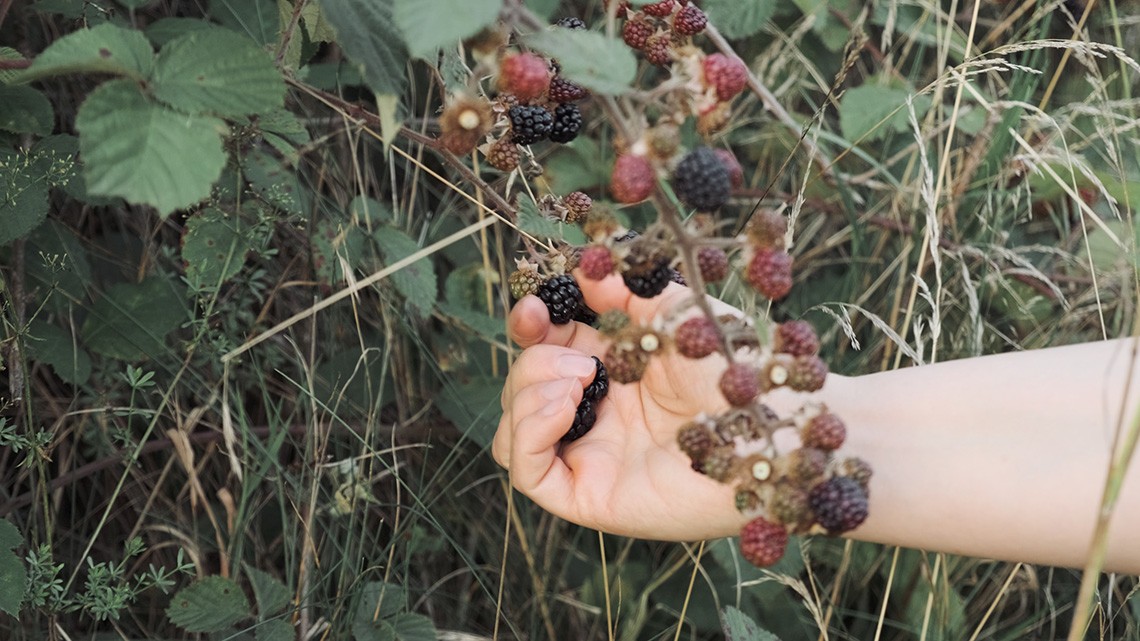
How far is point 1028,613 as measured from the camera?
5.74 feet

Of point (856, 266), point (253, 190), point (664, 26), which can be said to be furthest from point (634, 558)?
point (664, 26)

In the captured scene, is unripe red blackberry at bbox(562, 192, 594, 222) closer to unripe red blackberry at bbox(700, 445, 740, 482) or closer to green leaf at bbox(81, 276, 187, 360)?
unripe red blackberry at bbox(700, 445, 740, 482)

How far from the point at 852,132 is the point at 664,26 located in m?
0.80

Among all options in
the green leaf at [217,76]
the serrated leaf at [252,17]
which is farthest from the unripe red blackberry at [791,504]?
the serrated leaf at [252,17]

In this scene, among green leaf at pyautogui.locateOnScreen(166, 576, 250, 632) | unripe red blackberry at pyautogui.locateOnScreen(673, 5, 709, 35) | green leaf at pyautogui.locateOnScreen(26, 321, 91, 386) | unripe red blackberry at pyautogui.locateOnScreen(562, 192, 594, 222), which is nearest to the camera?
unripe red blackberry at pyautogui.locateOnScreen(673, 5, 709, 35)

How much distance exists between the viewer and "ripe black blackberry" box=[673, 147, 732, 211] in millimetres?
632

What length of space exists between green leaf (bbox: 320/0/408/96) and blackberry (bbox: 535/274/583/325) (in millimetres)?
250

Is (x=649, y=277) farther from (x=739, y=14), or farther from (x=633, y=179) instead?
(x=739, y=14)

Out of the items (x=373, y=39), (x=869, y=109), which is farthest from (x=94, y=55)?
(x=869, y=109)

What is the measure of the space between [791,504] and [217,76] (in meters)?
0.54

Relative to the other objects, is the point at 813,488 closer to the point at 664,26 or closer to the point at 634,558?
the point at 664,26

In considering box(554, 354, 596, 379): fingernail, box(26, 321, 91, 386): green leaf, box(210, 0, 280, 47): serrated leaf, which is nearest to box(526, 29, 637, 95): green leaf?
box(554, 354, 596, 379): fingernail

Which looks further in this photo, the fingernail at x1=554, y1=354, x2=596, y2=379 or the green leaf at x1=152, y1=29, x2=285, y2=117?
the fingernail at x1=554, y1=354, x2=596, y2=379

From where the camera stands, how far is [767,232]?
66 centimetres
